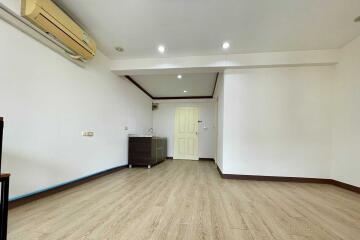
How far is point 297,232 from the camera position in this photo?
5.31 ft

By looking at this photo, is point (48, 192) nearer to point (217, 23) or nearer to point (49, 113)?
point (49, 113)

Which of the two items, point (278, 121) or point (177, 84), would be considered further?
point (177, 84)

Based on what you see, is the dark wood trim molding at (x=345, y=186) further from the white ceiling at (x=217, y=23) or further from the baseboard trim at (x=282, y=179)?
the white ceiling at (x=217, y=23)

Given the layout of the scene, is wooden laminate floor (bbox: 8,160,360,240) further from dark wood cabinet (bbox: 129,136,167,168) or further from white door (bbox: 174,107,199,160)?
white door (bbox: 174,107,199,160)

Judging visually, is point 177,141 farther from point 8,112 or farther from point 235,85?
point 8,112

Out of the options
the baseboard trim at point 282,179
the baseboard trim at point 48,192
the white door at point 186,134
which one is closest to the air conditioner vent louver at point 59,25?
the baseboard trim at point 48,192

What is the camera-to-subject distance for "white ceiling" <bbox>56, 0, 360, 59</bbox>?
89.4 inches

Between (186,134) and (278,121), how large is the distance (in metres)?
3.81

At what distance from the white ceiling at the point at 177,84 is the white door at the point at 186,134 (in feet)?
2.49

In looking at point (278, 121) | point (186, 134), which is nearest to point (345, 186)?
point (278, 121)

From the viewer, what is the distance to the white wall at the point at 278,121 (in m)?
3.55

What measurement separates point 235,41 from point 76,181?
372cm

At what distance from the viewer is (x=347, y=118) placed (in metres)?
3.17

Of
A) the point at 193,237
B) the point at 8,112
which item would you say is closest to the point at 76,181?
the point at 8,112
